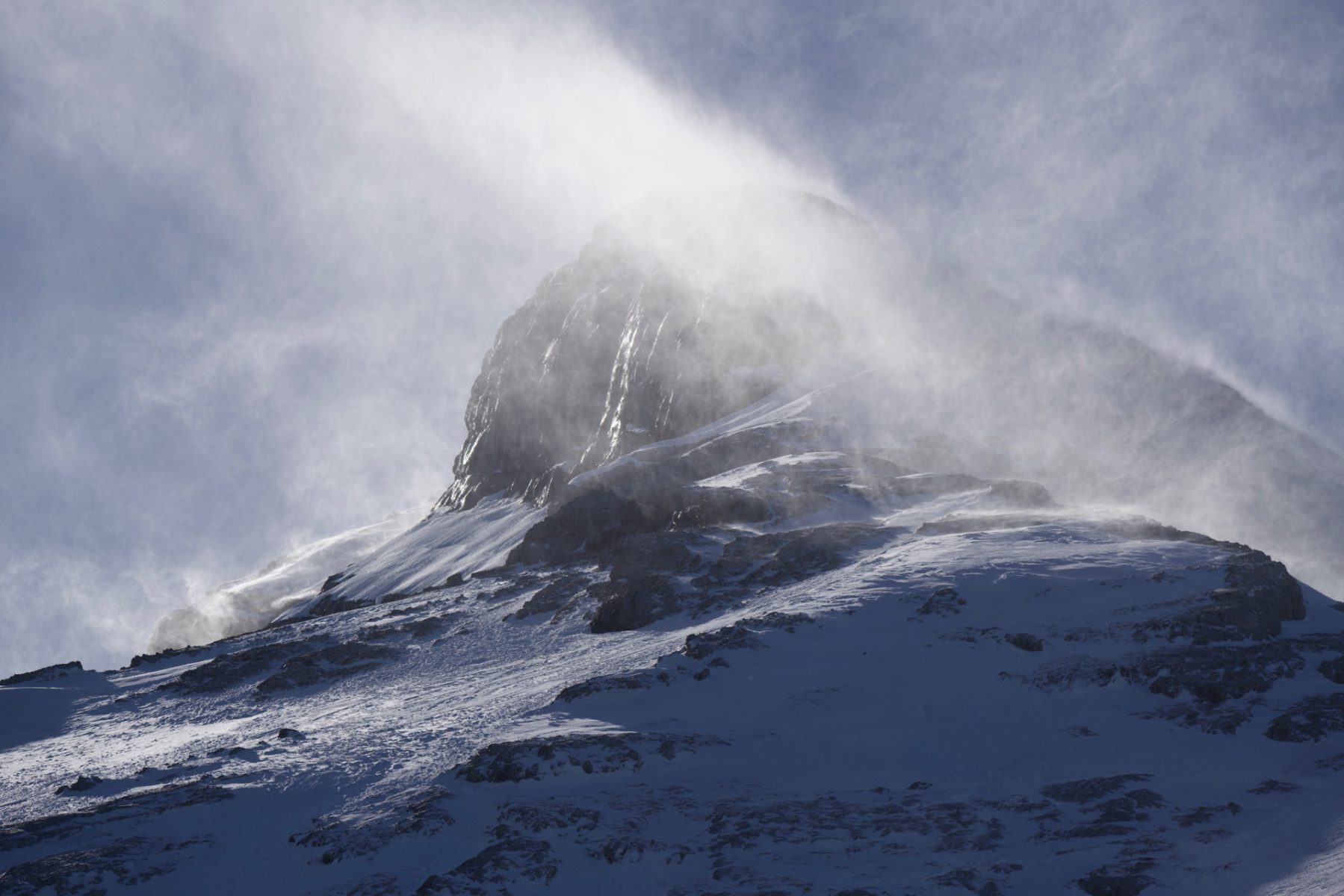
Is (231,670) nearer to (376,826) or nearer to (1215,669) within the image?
(376,826)

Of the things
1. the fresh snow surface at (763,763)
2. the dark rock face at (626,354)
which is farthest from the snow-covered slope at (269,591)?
the fresh snow surface at (763,763)

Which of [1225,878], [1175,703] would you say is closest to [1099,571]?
[1175,703]

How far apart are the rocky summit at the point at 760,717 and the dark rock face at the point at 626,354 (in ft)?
95.1

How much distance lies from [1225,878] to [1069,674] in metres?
14.2

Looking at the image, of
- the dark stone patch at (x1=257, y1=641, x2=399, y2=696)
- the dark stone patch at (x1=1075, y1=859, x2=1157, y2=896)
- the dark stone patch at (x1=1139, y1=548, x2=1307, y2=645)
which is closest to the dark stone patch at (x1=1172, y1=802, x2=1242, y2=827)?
the dark stone patch at (x1=1075, y1=859, x2=1157, y2=896)

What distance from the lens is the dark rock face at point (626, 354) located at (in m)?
108

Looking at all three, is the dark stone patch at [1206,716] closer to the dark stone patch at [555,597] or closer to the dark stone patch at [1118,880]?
the dark stone patch at [1118,880]

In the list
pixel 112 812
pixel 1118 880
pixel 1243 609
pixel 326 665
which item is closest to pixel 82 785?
pixel 112 812

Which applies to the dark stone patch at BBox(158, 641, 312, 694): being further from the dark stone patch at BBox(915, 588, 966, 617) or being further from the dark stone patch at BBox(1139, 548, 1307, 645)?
the dark stone patch at BBox(1139, 548, 1307, 645)

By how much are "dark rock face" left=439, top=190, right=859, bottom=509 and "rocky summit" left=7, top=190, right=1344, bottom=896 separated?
28975mm

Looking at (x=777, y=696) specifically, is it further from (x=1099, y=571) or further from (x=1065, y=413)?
(x=1065, y=413)

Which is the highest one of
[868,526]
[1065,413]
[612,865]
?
[1065,413]

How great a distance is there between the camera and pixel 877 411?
85500 millimetres

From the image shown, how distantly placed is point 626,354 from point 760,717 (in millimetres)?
95446
